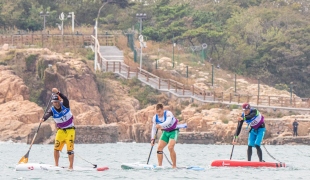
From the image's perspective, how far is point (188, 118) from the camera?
56125 mm

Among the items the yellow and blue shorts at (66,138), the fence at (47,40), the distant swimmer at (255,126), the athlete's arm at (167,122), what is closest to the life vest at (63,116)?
the yellow and blue shorts at (66,138)

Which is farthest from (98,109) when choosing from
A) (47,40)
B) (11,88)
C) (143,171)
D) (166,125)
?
(143,171)

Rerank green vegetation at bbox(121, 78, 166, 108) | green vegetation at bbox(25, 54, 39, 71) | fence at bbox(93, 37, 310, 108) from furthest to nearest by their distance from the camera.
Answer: fence at bbox(93, 37, 310, 108) → green vegetation at bbox(121, 78, 166, 108) → green vegetation at bbox(25, 54, 39, 71)

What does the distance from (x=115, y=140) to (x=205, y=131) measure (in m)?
6.55

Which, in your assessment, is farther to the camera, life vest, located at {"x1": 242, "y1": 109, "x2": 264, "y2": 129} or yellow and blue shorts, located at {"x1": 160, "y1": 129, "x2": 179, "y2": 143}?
life vest, located at {"x1": 242, "y1": 109, "x2": 264, "y2": 129}

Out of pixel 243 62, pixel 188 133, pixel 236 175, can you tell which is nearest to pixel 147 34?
pixel 243 62

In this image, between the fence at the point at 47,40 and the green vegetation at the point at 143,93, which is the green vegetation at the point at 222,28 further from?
the green vegetation at the point at 143,93

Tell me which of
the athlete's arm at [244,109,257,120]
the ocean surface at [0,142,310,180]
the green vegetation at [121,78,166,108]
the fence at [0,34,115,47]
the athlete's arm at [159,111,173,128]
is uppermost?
the fence at [0,34,115,47]

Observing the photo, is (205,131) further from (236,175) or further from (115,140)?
(236,175)

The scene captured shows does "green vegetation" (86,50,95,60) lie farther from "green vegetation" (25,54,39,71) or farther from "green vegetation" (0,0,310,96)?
"green vegetation" (0,0,310,96)

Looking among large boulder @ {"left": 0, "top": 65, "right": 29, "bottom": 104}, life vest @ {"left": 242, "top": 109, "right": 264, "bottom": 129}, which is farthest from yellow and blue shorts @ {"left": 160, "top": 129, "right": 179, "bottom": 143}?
large boulder @ {"left": 0, "top": 65, "right": 29, "bottom": 104}

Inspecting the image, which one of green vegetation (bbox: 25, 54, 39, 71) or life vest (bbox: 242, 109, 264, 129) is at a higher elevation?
green vegetation (bbox: 25, 54, 39, 71)

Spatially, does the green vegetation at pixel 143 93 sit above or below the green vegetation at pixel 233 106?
above

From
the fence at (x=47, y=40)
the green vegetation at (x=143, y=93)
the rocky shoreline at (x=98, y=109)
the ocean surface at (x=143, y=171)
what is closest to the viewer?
the ocean surface at (x=143, y=171)
